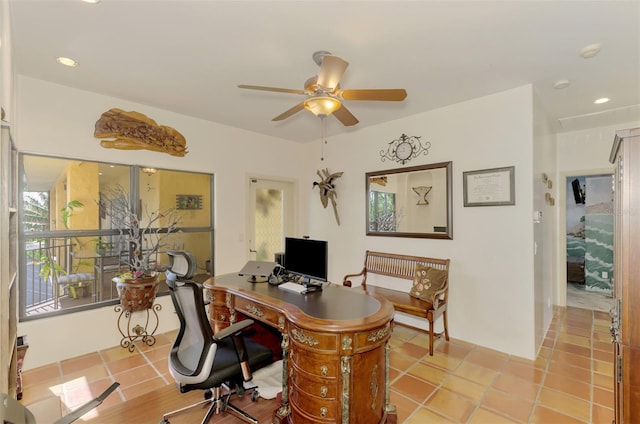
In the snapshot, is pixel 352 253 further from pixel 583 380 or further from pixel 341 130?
pixel 583 380

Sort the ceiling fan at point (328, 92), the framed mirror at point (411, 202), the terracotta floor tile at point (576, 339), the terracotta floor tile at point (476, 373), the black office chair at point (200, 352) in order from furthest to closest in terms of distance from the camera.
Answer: the framed mirror at point (411, 202)
the terracotta floor tile at point (576, 339)
the terracotta floor tile at point (476, 373)
the ceiling fan at point (328, 92)
the black office chair at point (200, 352)

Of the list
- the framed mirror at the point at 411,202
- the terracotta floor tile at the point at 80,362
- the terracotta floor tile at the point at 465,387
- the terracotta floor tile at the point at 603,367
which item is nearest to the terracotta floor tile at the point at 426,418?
the terracotta floor tile at the point at 465,387

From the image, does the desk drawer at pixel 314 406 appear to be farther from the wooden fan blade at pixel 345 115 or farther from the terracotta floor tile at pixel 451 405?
the wooden fan blade at pixel 345 115

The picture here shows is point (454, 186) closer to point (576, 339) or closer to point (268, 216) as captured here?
point (576, 339)

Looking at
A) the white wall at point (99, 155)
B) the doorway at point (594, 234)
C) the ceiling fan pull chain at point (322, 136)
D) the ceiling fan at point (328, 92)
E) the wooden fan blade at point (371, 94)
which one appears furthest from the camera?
the doorway at point (594, 234)

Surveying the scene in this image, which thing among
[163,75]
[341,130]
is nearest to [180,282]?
[163,75]

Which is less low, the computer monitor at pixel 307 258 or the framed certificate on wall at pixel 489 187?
the framed certificate on wall at pixel 489 187

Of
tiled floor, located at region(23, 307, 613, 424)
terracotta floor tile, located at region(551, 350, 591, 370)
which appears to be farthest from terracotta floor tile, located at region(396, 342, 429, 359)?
terracotta floor tile, located at region(551, 350, 591, 370)

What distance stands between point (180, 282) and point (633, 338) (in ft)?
7.93

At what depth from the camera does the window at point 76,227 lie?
2.85 m

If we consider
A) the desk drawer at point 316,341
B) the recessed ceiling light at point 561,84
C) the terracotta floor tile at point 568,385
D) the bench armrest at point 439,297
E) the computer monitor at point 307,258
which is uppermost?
the recessed ceiling light at point 561,84

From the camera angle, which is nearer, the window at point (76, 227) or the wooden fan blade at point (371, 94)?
the wooden fan blade at point (371, 94)

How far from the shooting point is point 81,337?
3.06 metres

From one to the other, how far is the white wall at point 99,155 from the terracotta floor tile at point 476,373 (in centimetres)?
321
